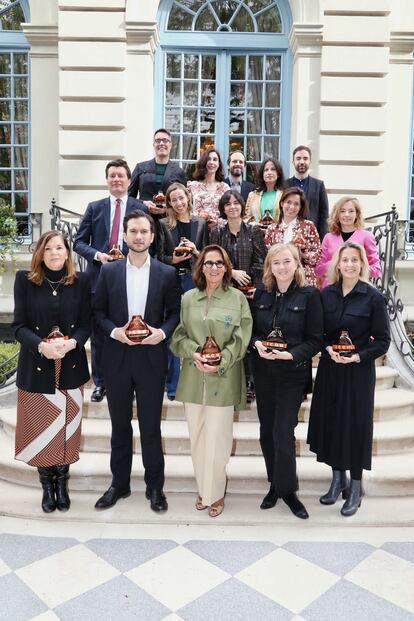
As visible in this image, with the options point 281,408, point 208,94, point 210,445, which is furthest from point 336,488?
point 208,94

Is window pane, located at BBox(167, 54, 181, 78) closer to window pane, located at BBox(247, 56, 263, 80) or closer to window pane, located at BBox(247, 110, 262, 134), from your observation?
window pane, located at BBox(247, 56, 263, 80)

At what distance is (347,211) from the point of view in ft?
17.2

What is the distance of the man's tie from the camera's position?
5176 millimetres

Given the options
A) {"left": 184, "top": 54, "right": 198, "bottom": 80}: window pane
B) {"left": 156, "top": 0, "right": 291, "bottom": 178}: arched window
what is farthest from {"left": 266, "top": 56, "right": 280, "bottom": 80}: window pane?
{"left": 184, "top": 54, "right": 198, "bottom": 80}: window pane

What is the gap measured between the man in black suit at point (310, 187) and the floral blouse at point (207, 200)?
896 mm

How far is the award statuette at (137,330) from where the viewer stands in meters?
3.96

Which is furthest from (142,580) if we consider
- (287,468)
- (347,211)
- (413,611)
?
(347,211)

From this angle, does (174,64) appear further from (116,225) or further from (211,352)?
(211,352)

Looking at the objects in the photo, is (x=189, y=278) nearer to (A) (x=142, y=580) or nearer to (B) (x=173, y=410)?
(B) (x=173, y=410)

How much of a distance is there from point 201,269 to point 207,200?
1530 millimetres

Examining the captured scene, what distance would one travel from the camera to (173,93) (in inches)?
364

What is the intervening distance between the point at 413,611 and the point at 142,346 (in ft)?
7.67

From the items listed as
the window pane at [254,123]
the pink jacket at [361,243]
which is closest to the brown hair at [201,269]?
the pink jacket at [361,243]

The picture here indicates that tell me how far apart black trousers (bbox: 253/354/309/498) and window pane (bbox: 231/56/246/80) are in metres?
6.38
